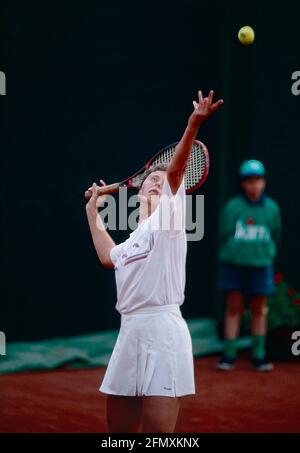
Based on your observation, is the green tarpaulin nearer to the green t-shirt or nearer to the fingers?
the green t-shirt

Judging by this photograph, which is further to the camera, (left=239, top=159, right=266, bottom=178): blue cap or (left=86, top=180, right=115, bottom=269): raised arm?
(left=239, top=159, right=266, bottom=178): blue cap

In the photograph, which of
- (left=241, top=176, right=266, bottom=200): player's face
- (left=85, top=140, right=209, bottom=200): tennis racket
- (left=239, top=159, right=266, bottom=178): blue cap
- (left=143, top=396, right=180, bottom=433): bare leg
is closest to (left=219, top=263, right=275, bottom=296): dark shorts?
(left=241, top=176, right=266, bottom=200): player's face

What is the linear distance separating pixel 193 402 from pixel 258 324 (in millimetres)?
1433

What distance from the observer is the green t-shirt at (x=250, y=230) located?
7.45 metres

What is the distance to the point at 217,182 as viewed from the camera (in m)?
8.38

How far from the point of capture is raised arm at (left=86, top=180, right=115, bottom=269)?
4.05 meters

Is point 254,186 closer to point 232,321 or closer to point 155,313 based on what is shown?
point 232,321

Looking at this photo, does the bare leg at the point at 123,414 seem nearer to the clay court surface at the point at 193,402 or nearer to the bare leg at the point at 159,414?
the bare leg at the point at 159,414

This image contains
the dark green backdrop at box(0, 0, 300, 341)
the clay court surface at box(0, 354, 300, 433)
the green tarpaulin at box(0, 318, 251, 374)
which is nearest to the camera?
the clay court surface at box(0, 354, 300, 433)

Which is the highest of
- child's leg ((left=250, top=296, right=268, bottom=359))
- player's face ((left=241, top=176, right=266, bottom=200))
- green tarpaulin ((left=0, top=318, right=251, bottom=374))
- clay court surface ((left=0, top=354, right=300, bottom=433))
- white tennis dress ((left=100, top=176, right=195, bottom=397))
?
player's face ((left=241, top=176, right=266, bottom=200))

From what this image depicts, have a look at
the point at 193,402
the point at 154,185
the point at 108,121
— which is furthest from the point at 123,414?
the point at 108,121

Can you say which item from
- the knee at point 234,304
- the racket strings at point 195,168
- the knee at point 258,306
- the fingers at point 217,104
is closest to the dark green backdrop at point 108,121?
the knee at point 234,304

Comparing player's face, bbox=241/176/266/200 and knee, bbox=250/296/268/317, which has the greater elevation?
player's face, bbox=241/176/266/200

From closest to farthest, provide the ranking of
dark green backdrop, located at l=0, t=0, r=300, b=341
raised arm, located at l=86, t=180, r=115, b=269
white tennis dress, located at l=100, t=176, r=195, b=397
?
white tennis dress, located at l=100, t=176, r=195, b=397 < raised arm, located at l=86, t=180, r=115, b=269 < dark green backdrop, located at l=0, t=0, r=300, b=341
